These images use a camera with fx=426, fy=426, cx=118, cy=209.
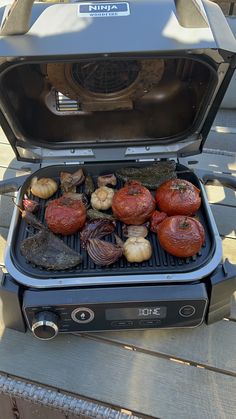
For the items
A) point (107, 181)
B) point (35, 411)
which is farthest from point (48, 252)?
point (35, 411)

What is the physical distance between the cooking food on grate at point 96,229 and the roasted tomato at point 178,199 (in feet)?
0.49

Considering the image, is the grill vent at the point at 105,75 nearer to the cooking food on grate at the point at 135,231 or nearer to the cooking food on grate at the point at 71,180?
Result: the cooking food on grate at the point at 71,180

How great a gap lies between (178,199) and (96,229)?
0.75ft

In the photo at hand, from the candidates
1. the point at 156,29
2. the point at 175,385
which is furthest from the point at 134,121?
the point at 175,385

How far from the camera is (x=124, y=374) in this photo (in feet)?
3.40

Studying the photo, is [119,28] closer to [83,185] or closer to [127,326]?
[83,185]

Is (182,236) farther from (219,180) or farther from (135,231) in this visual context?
(219,180)

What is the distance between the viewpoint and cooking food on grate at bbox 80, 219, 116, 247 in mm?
1115

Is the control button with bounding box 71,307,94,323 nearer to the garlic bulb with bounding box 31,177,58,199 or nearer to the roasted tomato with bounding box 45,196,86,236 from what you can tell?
the roasted tomato with bounding box 45,196,86,236

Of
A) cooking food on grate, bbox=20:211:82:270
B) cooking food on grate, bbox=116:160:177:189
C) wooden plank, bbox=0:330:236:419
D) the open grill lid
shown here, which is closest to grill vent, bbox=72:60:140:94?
the open grill lid

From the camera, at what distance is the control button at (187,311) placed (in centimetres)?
101

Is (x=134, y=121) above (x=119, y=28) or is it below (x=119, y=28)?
below

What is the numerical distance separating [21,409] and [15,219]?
1.67ft

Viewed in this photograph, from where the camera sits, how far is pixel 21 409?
1.14 m
